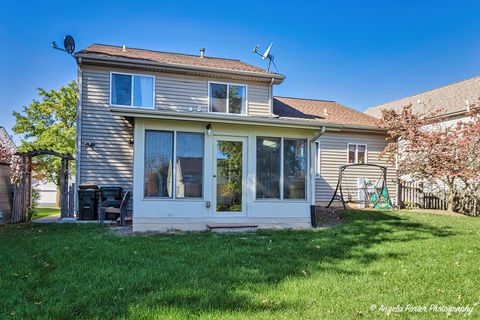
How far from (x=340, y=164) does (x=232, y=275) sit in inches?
427

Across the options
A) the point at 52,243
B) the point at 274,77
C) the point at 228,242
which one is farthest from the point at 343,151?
the point at 52,243

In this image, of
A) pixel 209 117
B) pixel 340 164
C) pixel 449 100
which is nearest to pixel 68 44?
pixel 209 117

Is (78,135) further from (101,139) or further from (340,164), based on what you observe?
(340,164)

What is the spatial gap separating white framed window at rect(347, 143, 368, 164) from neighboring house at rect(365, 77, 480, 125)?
9.33 ft

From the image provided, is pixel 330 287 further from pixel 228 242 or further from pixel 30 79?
pixel 30 79

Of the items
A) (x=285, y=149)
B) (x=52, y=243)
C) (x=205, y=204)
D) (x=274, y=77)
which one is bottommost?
(x=52, y=243)

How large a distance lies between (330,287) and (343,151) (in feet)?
35.8

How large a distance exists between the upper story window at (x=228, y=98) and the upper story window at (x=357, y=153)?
16.7 ft

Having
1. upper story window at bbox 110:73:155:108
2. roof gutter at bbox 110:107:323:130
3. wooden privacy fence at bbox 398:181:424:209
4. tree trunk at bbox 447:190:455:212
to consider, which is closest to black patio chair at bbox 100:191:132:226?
roof gutter at bbox 110:107:323:130

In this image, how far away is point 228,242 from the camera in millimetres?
5504

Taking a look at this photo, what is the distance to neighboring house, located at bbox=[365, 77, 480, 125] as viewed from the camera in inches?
523

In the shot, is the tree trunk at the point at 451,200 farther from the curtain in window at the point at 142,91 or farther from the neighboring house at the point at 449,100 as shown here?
the curtain in window at the point at 142,91

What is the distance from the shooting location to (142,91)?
35.1 feet

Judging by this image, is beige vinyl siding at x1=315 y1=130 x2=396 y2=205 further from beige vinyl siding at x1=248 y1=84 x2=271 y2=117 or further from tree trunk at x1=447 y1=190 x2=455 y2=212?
beige vinyl siding at x1=248 y1=84 x2=271 y2=117
